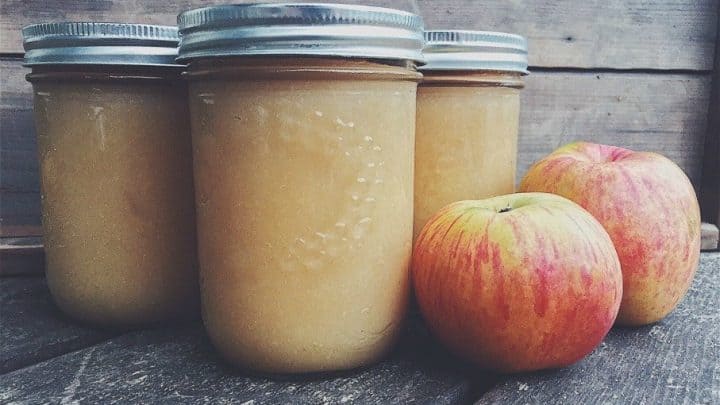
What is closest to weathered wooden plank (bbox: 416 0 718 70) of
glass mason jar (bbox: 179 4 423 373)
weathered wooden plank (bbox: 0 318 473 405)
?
glass mason jar (bbox: 179 4 423 373)

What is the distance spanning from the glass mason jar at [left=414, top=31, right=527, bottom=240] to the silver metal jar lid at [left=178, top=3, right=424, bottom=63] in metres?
0.21

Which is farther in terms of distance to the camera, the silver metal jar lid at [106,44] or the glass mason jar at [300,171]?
the silver metal jar lid at [106,44]

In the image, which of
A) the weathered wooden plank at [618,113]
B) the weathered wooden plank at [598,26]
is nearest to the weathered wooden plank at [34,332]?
the weathered wooden plank at [598,26]

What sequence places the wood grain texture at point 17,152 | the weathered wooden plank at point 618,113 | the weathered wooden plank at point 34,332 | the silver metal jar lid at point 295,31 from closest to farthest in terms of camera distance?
the silver metal jar lid at point 295,31, the weathered wooden plank at point 34,332, the wood grain texture at point 17,152, the weathered wooden plank at point 618,113

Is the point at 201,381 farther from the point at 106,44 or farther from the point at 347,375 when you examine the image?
the point at 106,44

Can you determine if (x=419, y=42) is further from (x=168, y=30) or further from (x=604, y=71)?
(x=604, y=71)

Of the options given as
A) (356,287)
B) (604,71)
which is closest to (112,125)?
(356,287)

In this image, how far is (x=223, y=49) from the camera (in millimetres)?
667

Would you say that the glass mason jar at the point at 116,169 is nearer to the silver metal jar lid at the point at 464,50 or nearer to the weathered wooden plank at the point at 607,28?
the silver metal jar lid at the point at 464,50

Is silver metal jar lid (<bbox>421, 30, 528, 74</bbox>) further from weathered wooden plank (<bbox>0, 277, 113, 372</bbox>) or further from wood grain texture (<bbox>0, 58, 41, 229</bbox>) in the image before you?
wood grain texture (<bbox>0, 58, 41, 229</bbox>)

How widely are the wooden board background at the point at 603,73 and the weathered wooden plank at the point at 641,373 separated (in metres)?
0.50

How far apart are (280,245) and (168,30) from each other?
13.2 inches

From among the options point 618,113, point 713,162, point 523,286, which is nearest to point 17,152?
point 523,286

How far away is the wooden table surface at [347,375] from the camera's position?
0.68 m
